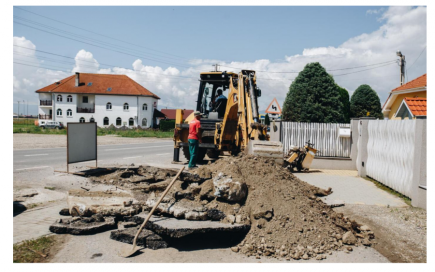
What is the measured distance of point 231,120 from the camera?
1232 centimetres

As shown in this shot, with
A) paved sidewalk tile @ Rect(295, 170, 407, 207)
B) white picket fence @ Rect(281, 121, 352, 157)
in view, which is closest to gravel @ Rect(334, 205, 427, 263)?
paved sidewalk tile @ Rect(295, 170, 407, 207)

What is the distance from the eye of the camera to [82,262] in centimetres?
484

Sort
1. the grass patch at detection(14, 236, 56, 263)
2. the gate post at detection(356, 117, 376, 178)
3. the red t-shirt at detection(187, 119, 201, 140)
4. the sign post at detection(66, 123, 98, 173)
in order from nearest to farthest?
the grass patch at detection(14, 236, 56, 263)
the sign post at detection(66, 123, 98, 173)
the red t-shirt at detection(187, 119, 201, 140)
the gate post at detection(356, 117, 376, 178)

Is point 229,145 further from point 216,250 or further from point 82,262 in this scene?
point 82,262

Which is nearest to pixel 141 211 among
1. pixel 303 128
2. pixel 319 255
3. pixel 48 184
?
pixel 319 255

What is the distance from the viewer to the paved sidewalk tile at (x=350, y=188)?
355 inches

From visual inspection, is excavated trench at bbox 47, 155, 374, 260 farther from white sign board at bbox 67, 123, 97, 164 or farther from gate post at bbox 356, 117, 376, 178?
gate post at bbox 356, 117, 376, 178

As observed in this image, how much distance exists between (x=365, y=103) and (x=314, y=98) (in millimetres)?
16522

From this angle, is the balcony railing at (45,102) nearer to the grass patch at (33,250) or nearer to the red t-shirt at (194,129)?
the red t-shirt at (194,129)

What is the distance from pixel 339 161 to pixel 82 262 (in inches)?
495

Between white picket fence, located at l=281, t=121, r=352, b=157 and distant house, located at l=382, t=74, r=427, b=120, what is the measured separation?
2.58m

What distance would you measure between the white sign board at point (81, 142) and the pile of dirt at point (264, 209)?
430cm

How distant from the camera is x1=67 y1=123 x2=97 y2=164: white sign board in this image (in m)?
11.1

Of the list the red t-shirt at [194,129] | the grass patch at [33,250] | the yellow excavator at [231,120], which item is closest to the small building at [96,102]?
the yellow excavator at [231,120]
